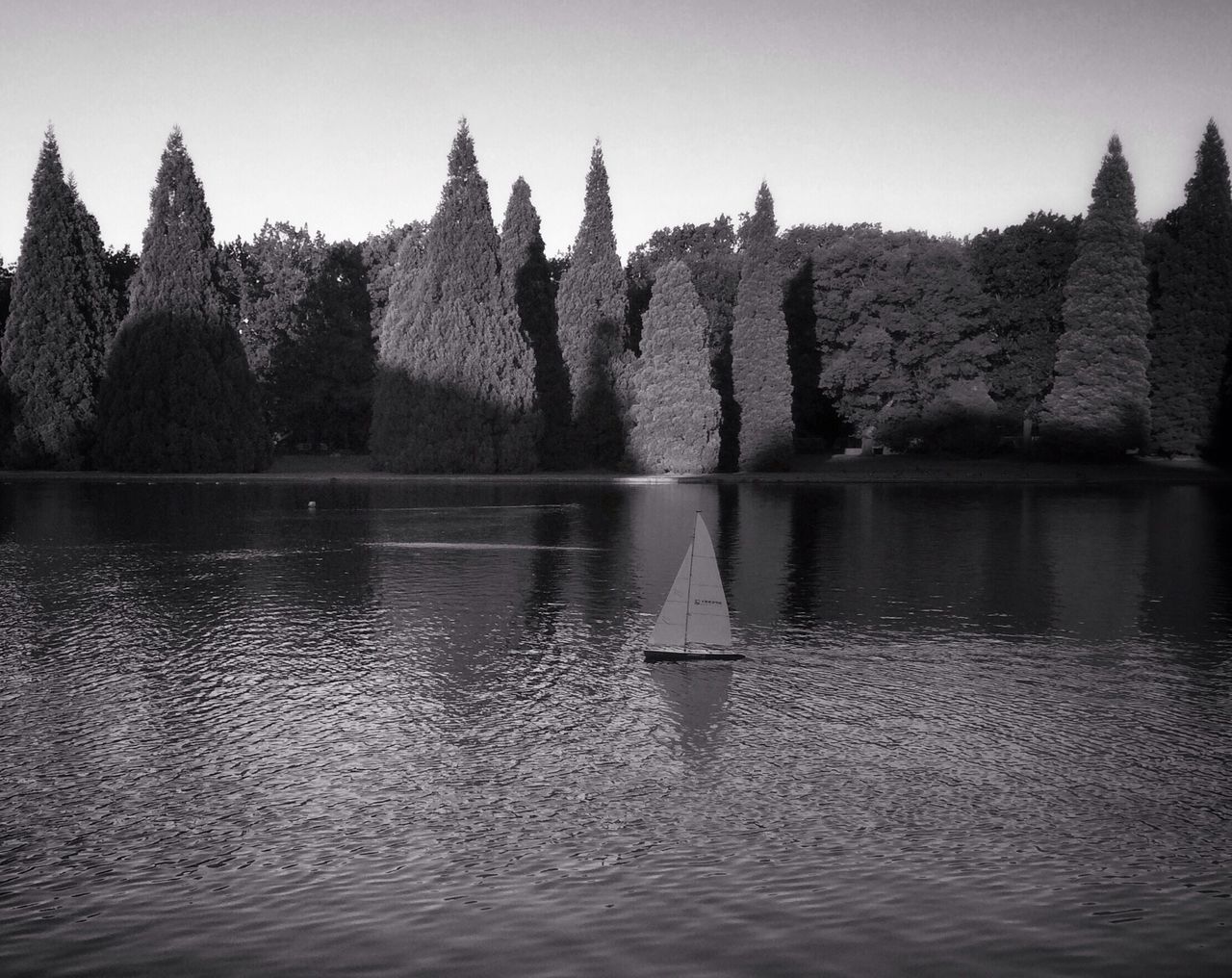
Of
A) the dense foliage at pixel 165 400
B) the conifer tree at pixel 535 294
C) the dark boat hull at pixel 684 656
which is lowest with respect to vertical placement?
the dark boat hull at pixel 684 656

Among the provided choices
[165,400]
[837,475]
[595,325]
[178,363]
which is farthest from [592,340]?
[165,400]

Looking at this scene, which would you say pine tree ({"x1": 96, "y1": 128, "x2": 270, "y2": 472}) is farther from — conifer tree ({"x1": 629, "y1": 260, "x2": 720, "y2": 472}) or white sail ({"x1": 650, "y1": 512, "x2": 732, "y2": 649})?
white sail ({"x1": 650, "y1": 512, "x2": 732, "y2": 649})

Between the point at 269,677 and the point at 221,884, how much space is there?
14.4 feet

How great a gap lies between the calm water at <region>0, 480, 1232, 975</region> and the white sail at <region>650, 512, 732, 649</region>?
48cm

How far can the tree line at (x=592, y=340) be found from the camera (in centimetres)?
4453

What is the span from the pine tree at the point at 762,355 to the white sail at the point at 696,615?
39.1m

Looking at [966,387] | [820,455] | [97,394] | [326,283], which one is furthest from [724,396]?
[97,394]

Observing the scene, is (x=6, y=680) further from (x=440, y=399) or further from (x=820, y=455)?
(x=820, y=455)

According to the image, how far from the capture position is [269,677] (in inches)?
368

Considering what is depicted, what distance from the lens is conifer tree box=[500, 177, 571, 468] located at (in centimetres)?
5188

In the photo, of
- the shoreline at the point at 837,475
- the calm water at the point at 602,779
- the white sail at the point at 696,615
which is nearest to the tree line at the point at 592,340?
the shoreline at the point at 837,475

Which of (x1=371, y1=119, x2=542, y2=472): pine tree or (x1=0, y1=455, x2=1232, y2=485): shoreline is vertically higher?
(x1=371, y1=119, x2=542, y2=472): pine tree

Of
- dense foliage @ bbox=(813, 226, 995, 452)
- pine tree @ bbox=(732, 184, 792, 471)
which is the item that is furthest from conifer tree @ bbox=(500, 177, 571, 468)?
dense foliage @ bbox=(813, 226, 995, 452)

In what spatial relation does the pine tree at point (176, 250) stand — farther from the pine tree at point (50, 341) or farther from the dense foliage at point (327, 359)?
the dense foliage at point (327, 359)
